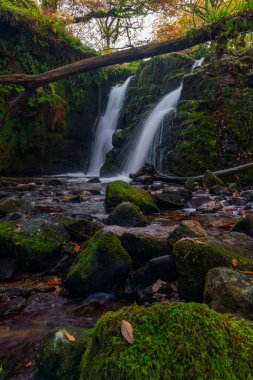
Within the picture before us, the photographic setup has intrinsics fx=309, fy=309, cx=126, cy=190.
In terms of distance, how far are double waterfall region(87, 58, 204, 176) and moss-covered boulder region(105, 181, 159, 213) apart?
5.26 meters

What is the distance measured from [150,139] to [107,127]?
5866 mm

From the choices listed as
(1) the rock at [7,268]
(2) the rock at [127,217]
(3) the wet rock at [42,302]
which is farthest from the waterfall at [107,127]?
(3) the wet rock at [42,302]

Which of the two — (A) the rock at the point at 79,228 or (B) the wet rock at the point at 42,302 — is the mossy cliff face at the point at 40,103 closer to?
(A) the rock at the point at 79,228

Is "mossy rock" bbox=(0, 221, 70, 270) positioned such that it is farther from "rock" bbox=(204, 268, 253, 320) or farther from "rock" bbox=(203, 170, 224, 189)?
"rock" bbox=(203, 170, 224, 189)

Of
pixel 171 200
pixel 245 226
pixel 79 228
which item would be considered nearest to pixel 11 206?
pixel 79 228

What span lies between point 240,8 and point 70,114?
1059 centimetres

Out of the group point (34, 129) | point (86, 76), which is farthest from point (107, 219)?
point (86, 76)

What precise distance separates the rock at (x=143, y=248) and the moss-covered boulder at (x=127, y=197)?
2.51 m

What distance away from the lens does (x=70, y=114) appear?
54.2 ft

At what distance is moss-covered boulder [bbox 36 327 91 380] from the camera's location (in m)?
1.64

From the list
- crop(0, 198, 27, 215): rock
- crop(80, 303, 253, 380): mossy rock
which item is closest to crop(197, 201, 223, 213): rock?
crop(0, 198, 27, 215): rock

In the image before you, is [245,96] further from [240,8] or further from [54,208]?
[54,208]

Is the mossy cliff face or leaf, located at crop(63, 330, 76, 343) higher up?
the mossy cliff face

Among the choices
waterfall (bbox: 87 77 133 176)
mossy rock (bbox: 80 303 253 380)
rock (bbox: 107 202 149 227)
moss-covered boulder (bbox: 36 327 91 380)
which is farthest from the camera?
waterfall (bbox: 87 77 133 176)
